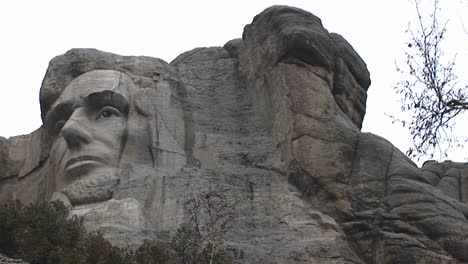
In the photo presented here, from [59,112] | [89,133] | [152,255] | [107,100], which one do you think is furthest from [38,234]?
[59,112]

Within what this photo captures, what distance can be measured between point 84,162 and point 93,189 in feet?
2.20

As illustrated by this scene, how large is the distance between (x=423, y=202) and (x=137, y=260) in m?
5.49

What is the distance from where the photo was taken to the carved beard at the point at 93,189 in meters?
26.1

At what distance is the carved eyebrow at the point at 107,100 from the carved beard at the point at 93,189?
163cm

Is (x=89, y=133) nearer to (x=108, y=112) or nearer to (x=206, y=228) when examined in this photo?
(x=108, y=112)

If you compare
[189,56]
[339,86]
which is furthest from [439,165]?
[189,56]

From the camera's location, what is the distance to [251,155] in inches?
1061

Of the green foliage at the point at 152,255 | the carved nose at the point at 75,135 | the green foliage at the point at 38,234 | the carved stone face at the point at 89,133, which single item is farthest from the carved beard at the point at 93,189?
the green foliage at the point at 152,255

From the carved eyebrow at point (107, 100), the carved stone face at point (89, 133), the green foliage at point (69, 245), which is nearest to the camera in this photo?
the green foliage at point (69, 245)

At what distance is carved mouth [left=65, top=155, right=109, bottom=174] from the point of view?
2661 centimetres

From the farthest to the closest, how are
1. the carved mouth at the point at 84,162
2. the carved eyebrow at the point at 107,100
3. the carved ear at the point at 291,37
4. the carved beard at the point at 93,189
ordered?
the carved eyebrow at the point at 107,100 → the carved ear at the point at 291,37 → the carved mouth at the point at 84,162 → the carved beard at the point at 93,189

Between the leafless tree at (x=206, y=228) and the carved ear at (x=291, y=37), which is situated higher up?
the carved ear at (x=291, y=37)

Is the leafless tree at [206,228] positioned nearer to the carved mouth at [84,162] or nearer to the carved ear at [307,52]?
the carved mouth at [84,162]

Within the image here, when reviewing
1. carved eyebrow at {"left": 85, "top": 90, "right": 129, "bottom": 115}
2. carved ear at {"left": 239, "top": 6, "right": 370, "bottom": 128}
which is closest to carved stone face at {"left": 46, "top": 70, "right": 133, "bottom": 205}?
carved eyebrow at {"left": 85, "top": 90, "right": 129, "bottom": 115}
